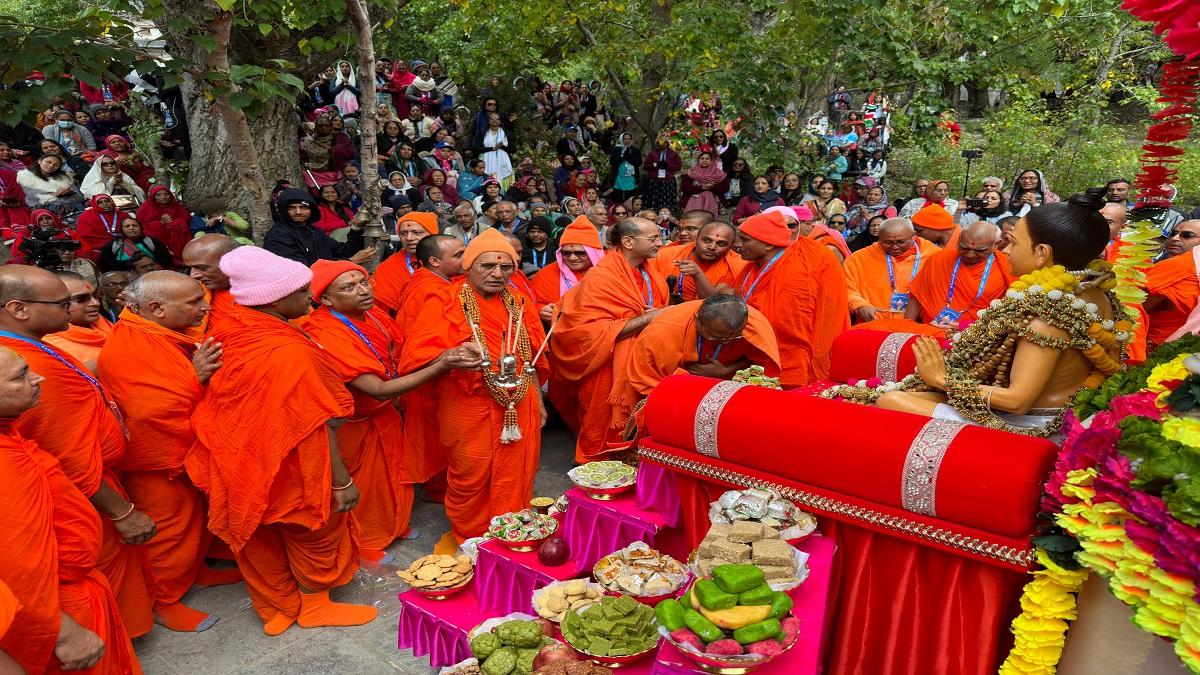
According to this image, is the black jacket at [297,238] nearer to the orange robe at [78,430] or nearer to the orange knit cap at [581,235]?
the orange knit cap at [581,235]

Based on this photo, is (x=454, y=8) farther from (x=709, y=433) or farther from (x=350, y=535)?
(x=709, y=433)

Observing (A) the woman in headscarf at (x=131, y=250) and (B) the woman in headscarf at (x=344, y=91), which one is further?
(B) the woman in headscarf at (x=344, y=91)

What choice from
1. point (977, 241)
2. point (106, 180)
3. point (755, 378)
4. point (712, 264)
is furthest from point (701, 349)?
point (106, 180)

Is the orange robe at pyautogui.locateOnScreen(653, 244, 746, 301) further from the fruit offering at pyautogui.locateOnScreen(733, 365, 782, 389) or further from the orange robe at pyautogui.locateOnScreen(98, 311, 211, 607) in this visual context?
the orange robe at pyautogui.locateOnScreen(98, 311, 211, 607)

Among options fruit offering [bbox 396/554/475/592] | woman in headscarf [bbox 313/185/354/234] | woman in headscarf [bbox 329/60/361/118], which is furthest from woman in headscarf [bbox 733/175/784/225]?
fruit offering [bbox 396/554/475/592]

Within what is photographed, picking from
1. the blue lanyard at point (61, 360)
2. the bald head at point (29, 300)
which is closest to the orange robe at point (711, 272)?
the blue lanyard at point (61, 360)

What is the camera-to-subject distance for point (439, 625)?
3.41 meters

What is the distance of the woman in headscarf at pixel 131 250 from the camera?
7.29 meters

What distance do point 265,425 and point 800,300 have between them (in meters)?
3.80

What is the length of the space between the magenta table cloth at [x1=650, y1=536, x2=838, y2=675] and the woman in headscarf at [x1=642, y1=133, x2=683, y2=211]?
10416 mm

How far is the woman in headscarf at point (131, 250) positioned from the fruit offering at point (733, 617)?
7.11 meters

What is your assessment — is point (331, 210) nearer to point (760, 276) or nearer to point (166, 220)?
point (166, 220)

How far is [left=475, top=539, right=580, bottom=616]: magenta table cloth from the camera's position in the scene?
11.3ft

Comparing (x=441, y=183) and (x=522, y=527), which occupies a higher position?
(x=441, y=183)
